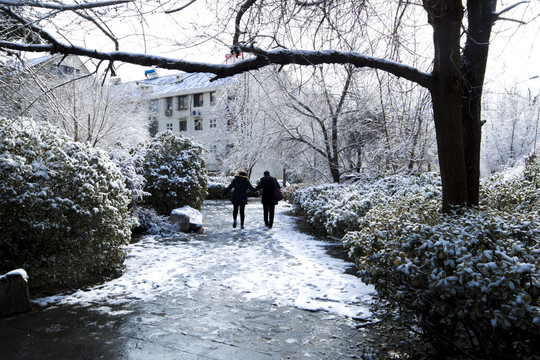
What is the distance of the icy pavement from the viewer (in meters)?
3.45

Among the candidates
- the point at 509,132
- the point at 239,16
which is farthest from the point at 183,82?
the point at 509,132

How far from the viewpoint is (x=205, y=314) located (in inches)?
171

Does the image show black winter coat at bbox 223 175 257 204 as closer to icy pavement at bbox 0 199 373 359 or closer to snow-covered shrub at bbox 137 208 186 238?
snow-covered shrub at bbox 137 208 186 238

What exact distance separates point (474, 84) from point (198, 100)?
4529 centimetres

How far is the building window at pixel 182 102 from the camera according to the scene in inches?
1915

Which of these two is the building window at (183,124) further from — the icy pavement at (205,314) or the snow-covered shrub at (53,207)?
the snow-covered shrub at (53,207)

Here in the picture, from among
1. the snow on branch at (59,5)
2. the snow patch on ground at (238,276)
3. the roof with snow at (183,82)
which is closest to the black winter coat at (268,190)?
the snow patch on ground at (238,276)

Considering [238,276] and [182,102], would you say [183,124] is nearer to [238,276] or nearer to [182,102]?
[182,102]

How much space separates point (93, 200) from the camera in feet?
16.9

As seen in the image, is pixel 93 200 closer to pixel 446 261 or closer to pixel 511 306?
pixel 446 261

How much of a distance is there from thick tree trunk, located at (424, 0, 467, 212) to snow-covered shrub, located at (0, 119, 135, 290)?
4.30m

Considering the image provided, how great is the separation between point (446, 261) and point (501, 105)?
80.9 ft

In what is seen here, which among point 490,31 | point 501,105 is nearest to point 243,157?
point 490,31

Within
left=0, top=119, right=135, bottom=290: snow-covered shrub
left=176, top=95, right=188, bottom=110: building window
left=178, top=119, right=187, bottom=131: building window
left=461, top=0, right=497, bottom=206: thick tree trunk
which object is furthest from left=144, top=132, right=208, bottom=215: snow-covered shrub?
left=178, top=119, right=187, bottom=131: building window
